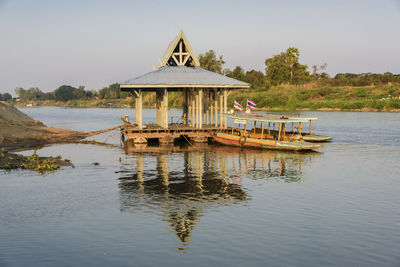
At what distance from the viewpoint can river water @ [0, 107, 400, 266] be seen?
13492 millimetres

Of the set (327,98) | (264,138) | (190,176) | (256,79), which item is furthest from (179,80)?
(256,79)

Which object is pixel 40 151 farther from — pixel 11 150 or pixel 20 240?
pixel 20 240

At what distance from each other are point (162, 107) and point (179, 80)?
4.19 m

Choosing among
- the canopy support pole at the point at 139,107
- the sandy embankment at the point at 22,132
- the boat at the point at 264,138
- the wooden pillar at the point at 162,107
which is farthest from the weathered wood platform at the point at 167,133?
the sandy embankment at the point at 22,132

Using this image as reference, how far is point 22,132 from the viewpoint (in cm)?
4250

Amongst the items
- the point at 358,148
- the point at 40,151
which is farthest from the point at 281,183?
the point at 40,151

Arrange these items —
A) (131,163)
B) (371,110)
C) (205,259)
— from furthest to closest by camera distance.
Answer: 1. (371,110)
2. (131,163)
3. (205,259)

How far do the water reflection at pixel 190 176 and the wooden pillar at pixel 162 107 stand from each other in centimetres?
336

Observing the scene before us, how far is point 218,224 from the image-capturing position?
16.2 metres

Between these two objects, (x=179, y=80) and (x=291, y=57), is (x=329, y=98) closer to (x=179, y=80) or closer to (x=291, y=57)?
(x=291, y=57)

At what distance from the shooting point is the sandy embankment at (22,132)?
1596 inches

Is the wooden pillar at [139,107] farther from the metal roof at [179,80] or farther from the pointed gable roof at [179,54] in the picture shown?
the pointed gable roof at [179,54]

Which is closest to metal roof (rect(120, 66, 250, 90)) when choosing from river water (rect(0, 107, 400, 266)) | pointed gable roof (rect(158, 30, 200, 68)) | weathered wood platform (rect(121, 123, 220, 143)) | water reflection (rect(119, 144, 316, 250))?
pointed gable roof (rect(158, 30, 200, 68))

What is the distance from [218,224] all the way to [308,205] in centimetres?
507
